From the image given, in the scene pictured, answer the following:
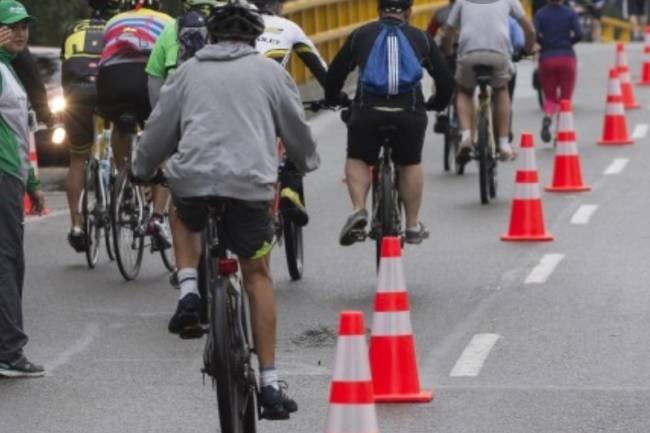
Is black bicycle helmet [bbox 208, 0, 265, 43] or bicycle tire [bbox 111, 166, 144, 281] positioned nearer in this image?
black bicycle helmet [bbox 208, 0, 265, 43]

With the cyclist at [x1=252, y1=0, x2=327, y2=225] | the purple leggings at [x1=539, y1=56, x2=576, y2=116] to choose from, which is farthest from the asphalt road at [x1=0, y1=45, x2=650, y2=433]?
the purple leggings at [x1=539, y1=56, x2=576, y2=116]

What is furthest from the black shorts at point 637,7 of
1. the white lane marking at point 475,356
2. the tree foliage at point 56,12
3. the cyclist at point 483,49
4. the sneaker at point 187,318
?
the sneaker at point 187,318

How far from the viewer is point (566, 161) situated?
1891 centimetres

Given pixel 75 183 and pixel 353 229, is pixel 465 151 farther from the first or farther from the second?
pixel 353 229

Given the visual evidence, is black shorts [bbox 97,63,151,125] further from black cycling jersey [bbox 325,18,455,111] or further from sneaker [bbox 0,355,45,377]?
sneaker [bbox 0,355,45,377]

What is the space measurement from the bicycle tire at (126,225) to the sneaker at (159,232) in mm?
243

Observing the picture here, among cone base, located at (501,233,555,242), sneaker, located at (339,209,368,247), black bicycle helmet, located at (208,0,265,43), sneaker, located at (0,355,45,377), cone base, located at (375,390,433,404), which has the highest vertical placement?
black bicycle helmet, located at (208,0,265,43)

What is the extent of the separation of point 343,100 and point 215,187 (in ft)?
17.0

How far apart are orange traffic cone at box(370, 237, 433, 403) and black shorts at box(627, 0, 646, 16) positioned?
38.5m

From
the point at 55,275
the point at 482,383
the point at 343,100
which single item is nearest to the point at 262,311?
the point at 482,383

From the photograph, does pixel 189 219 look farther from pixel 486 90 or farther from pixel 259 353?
pixel 486 90

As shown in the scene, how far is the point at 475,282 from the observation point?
14000mm

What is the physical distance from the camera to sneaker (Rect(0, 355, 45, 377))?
35.5ft

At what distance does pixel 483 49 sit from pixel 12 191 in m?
8.04
